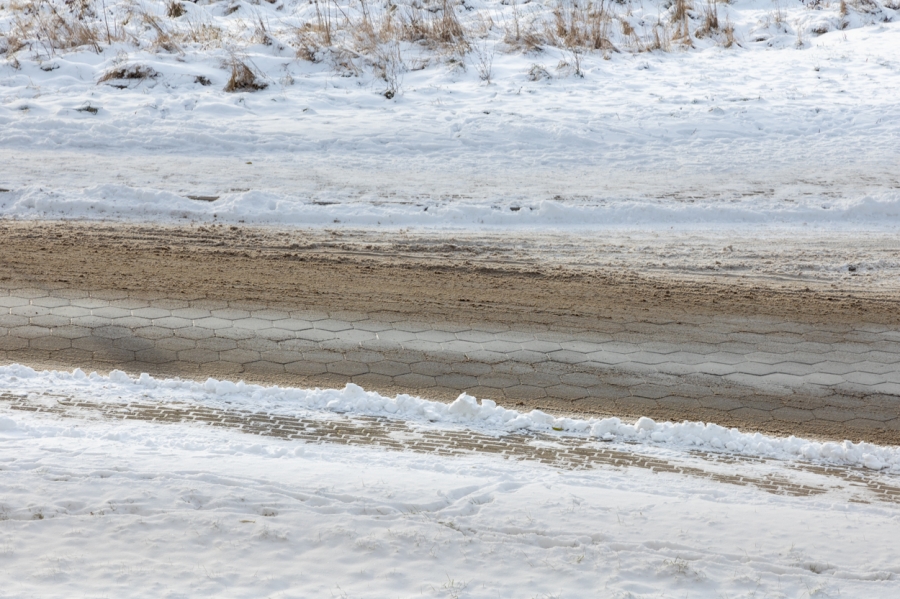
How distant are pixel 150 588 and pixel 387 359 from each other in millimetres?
2737

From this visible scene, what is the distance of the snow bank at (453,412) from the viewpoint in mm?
4750

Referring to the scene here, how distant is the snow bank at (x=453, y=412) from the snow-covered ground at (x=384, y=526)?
0.81ft

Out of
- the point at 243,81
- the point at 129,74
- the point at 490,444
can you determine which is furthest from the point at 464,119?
the point at 490,444

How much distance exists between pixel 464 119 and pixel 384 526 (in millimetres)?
8644

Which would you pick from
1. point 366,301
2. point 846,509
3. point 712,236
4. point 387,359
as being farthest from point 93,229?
point 846,509

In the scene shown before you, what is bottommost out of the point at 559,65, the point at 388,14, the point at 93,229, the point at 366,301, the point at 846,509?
the point at 846,509

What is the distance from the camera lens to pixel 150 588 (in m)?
3.36

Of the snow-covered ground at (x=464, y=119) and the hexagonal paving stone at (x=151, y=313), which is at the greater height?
the snow-covered ground at (x=464, y=119)

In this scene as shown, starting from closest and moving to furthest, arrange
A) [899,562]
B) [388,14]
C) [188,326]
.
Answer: [899,562]
[188,326]
[388,14]

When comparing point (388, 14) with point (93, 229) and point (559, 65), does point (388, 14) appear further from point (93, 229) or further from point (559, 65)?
point (93, 229)

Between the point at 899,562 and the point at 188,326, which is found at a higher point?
the point at 188,326

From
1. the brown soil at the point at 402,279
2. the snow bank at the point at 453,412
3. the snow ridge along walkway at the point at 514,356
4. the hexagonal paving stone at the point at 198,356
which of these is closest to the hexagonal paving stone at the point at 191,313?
the snow ridge along walkway at the point at 514,356

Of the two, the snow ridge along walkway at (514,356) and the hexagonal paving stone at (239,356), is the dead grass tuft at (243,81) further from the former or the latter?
the hexagonal paving stone at (239,356)

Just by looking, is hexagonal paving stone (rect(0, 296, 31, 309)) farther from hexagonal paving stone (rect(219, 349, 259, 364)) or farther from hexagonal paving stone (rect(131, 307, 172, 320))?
hexagonal paving stone (rect(219, 349, 259, 364))
